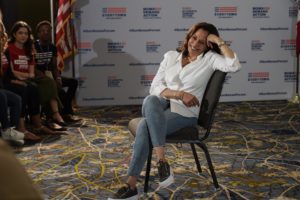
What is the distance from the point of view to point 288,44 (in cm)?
639

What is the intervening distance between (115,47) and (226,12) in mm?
1670

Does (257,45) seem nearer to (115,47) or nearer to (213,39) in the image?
(115,47)

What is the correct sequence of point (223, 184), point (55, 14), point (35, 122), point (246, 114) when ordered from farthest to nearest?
point (55, 14) < point (246, 114) < point (35, 122) < point (223, 184)

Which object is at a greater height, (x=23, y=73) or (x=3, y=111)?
→ (x=23, y=73)

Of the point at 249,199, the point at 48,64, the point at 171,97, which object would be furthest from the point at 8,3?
the point at 249,199

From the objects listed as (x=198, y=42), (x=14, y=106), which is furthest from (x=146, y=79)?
(x=198, y=42)

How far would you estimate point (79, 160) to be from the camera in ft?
11.7

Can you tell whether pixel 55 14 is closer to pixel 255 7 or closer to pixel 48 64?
pixel 48 64

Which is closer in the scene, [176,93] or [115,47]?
[176,93]

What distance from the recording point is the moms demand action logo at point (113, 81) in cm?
616

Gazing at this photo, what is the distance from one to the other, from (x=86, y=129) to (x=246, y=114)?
2060 millimetres

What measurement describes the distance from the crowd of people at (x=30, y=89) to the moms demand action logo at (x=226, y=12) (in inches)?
96.7

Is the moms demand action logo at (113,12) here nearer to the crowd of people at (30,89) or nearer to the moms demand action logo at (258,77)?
the crowd of people at (30,89)

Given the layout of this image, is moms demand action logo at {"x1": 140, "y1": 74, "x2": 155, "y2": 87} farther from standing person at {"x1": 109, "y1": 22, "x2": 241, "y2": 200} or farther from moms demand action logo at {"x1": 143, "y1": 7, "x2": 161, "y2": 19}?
standing person at {"x1": 109, "y1": 22, "x2": 241, "y2": 200}
